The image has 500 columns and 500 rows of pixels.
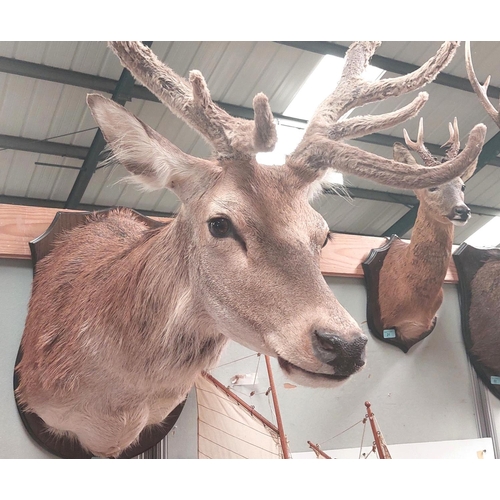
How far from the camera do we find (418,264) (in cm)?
162

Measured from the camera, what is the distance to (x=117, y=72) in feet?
4.19

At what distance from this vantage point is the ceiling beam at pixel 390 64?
4.66ft

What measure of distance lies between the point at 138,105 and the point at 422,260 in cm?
93

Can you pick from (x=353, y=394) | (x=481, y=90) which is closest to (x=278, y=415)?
(x=353, y=394)

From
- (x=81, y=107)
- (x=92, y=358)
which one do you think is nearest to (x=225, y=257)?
(x=92, y=358)

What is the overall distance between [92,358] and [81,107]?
583 mm

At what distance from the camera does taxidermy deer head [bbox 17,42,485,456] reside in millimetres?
987

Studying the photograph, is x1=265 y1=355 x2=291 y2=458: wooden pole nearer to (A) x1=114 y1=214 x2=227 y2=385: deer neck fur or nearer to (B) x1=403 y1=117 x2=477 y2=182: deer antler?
(A) x1=114 y1=214 x2=227 y2=385: deer neck fur

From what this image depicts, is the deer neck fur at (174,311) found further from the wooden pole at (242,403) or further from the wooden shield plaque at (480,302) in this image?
the wooden shield plaque at (480,302)

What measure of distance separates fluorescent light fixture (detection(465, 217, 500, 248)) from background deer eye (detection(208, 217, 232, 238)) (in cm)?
92

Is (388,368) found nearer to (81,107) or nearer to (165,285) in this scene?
(165,285)

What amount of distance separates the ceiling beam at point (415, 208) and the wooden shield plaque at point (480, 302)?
20 centimetres

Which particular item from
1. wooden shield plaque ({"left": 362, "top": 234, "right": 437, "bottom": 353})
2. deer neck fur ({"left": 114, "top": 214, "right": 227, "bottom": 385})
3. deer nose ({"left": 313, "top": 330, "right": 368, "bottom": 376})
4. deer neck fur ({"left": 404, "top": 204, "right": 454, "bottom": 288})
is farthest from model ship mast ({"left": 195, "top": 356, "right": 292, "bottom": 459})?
deer neck fur ({"left": 404, "top": 204, "right": 454, "bottom": 288})

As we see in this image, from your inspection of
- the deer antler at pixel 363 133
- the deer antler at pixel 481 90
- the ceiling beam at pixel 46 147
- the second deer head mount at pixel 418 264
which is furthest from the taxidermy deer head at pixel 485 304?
the ceiling beam at pixel 46 147
